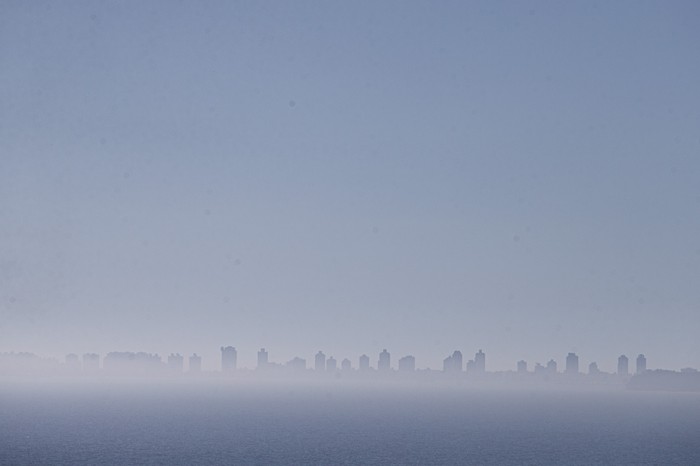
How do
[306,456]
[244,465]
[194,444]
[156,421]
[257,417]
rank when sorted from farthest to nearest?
[257,417] → [156,421] → [194,444] → [306,456] → [244,465]

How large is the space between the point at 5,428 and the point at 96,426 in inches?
715

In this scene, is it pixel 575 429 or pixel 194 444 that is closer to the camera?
pixel 194 444

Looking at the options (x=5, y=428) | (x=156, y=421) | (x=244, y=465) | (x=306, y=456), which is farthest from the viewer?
(x=156, y=421)

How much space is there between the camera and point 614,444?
442ft

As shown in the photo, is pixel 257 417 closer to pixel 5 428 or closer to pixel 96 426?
pixel 96 426

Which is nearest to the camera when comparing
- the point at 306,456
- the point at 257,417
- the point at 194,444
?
the point at 306,456

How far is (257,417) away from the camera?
7559 inches

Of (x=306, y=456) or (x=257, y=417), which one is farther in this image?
(x=257, y=417)

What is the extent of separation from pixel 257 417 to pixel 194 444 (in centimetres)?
7467

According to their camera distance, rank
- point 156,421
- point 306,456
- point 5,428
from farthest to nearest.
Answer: point 156,421 → point 5,428 → point 306,456

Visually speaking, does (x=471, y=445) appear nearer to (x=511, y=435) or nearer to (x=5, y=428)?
(x=511, y=435)

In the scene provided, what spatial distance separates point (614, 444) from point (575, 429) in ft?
115

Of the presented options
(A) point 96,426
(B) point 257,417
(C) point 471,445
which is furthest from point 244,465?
(B) point 257,417

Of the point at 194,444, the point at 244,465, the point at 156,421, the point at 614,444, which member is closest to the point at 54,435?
the point at 194,444
